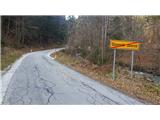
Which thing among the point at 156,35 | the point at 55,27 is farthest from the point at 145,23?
the point at 55,27

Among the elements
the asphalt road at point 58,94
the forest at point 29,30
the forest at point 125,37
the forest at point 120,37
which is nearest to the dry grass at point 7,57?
the forest at point 29,30

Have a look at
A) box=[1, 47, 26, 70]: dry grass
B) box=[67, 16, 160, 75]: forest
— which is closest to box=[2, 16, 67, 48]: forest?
box=[1, 47, 26, 70]: dry grass

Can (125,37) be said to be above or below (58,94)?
above

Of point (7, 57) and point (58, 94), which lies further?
point (7, 57)

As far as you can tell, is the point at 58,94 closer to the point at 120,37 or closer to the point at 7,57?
the point at 120,37

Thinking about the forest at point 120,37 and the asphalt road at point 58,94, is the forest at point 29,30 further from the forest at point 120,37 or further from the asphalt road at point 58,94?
the asphalt road at point 58,94

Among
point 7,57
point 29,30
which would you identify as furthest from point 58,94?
point 29,30

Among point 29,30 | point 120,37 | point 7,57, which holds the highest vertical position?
point 29,30

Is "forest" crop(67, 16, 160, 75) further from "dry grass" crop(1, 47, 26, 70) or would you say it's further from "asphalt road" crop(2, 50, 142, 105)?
"asphalt road" crop(2, 50, 142, 105)

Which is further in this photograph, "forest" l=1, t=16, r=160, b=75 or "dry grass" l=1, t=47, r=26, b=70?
"forest" l=1, t=16, r=160, b=75
